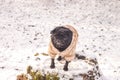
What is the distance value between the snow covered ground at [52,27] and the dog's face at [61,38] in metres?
2.85

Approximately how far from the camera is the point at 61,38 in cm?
805

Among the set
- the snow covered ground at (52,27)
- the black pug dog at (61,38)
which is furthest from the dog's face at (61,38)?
the snow covered ground at (52,27)

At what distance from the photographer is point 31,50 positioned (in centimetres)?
1414

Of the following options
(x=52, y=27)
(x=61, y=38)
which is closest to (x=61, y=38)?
(x=61, y=38)

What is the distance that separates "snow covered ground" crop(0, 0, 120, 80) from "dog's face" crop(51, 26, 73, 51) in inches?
112

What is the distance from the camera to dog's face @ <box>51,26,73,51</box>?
8031 millimetres

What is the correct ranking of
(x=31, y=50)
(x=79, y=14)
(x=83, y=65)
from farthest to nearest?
(x=79, y=14)
(x=31, y=50)
(x=83, y=65)

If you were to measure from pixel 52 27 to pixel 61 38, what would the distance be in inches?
349

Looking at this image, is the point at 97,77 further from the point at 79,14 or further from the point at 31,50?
the point at 79,14

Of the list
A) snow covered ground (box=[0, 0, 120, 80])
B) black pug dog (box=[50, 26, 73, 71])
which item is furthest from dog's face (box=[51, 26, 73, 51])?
snow covered ground (box=[0, 0, 120, 80])

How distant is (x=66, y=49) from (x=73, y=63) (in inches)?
56.0

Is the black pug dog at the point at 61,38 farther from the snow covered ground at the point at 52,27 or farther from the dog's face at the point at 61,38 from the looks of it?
the snow covered ground at the point at 52,27

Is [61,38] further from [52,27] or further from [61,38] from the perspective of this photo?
[52,27]

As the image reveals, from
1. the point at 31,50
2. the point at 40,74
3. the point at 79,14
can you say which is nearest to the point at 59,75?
the point at 40,74
